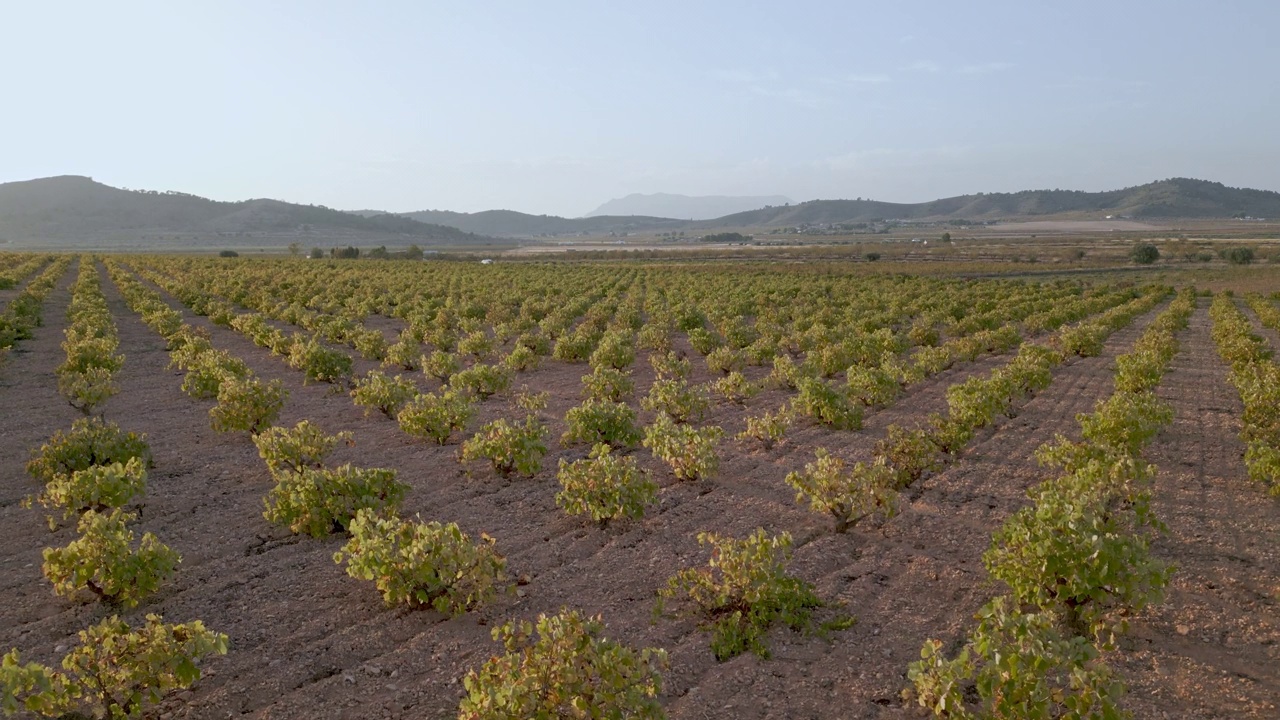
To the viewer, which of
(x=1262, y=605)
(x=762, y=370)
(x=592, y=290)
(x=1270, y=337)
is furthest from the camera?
(x=592, y=290)

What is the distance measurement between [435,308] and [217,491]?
889 inches

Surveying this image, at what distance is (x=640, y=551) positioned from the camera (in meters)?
8.52

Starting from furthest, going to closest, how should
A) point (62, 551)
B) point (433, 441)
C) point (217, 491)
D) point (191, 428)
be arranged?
1. point (191, 428)
2. point (433, 441)
3. point (217, 491)
4. point (62, 551)

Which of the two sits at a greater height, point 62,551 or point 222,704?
point 62,551

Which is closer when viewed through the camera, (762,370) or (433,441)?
(433,441)

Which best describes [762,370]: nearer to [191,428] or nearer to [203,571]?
[191,428]

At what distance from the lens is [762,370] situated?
68.7 ft

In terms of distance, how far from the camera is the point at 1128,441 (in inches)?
434

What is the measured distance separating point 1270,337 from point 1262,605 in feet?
93.6

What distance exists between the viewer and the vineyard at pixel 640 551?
5.55 metres

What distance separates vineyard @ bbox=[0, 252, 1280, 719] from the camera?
5.55 m

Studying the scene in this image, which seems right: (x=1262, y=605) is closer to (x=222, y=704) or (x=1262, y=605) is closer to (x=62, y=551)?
(x=222, y=704)

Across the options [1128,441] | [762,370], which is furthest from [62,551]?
[762,370]

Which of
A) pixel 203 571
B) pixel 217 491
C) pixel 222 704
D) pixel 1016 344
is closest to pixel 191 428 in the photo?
pixel 217 491
